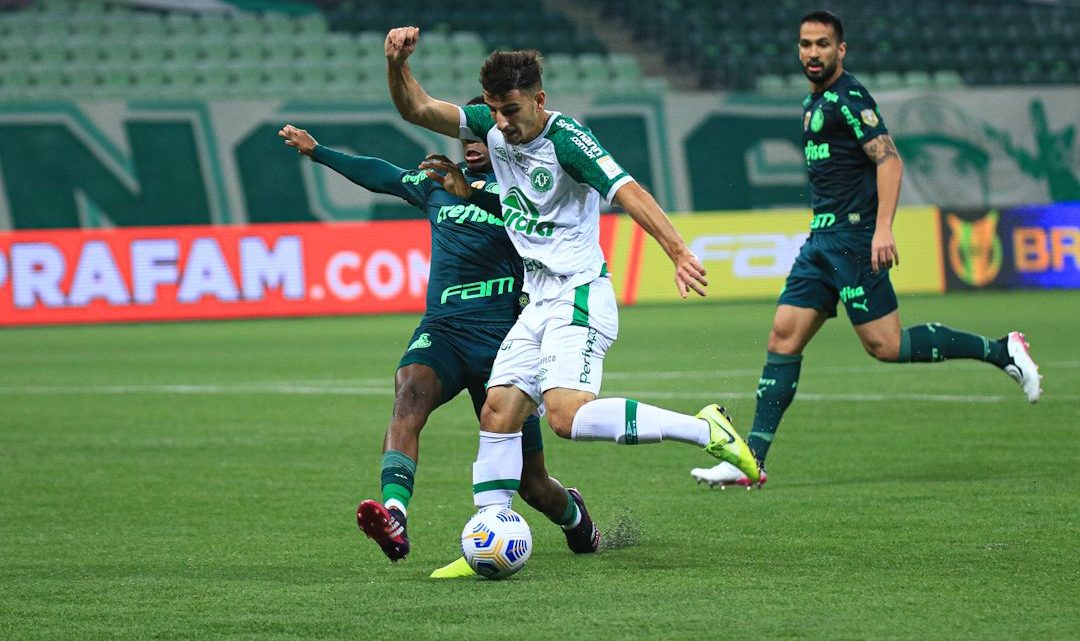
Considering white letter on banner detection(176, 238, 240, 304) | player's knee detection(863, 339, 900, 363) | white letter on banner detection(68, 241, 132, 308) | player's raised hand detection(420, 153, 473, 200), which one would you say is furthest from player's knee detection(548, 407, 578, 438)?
white letter on banner detection(68, 241, 132, 308)

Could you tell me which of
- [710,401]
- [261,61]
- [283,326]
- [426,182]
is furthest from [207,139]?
[426,182]

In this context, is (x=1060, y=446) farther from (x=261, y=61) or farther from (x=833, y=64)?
(x=261, y=61)

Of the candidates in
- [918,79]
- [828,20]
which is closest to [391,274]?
[918,79]

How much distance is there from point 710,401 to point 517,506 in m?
3.90

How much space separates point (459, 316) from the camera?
6266 millimetres

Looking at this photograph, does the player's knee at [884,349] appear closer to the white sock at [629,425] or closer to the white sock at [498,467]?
the white sock at [629,425]

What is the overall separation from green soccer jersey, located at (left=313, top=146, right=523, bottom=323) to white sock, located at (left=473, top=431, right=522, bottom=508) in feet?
2.11

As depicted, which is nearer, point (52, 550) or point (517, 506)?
point (52, 550)

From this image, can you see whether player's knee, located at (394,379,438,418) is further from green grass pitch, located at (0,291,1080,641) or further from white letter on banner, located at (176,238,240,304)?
white letter on banner, located at (176,238,240,304)

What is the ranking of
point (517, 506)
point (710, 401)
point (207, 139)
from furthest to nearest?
point (207, 139), point (710, 401), point (517, 506)

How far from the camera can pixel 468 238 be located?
632 centimetres

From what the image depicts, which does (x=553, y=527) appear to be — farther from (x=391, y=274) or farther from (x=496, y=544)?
(x=391, y=274)

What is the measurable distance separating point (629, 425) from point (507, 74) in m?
1.23

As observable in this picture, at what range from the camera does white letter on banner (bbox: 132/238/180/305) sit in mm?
20328
